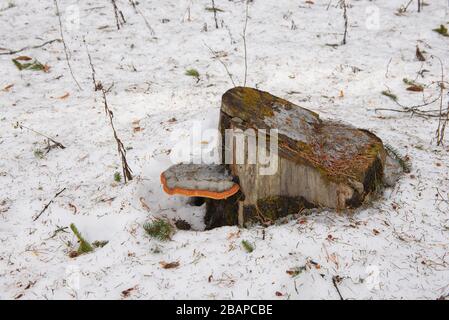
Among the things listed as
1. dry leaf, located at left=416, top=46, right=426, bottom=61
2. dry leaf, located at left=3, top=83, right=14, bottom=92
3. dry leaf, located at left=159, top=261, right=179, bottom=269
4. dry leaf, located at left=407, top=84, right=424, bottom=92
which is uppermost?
dry leaf, located at left=416, top=46, right=426, bottom=61

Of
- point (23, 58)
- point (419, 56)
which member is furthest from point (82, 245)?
point (419, 56)

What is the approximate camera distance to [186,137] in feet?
17.5

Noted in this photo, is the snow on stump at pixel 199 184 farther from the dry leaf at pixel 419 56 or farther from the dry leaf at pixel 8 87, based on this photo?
the dry leaf at pixel 419 56

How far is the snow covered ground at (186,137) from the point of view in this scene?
3.43 meters

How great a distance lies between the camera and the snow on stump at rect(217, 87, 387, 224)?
387cm

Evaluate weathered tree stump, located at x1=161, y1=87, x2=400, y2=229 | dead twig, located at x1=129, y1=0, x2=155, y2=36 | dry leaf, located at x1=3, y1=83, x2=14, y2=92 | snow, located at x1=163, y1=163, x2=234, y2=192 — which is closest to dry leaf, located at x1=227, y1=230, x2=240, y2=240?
weathered tree stump, located at x1=161, y1=87, x2=400, y2=229

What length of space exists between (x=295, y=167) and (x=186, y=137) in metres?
1.96

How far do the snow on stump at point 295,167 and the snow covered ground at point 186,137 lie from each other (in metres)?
0.21

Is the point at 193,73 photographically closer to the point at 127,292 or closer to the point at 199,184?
the point at 199,184

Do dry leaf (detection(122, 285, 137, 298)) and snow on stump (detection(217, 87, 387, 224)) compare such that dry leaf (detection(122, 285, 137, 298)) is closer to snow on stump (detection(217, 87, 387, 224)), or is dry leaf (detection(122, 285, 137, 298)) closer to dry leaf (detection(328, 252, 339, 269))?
snow on stump (detection(217, 87, 387, 224))

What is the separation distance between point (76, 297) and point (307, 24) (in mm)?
7759

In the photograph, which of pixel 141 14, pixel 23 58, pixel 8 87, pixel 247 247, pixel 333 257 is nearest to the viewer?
pixel 333 257

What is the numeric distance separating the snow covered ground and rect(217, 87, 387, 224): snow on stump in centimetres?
21

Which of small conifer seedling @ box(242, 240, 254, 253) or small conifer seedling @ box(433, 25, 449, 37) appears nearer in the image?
small conifer seedling @ box(242, 240, 254, 253)
